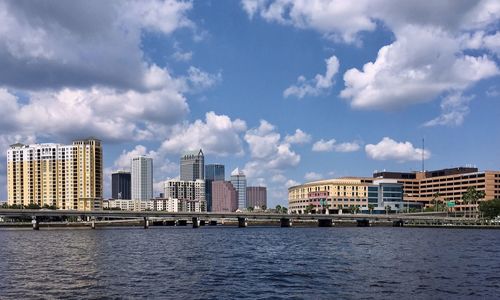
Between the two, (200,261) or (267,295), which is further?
(200,261)

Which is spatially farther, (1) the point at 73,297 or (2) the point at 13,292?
(2) the point at 13,292

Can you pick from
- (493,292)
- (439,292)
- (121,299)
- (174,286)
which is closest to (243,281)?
(174,286)

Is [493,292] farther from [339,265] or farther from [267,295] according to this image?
[339,265]

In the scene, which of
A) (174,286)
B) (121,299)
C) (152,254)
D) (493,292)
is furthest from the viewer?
(152,254)

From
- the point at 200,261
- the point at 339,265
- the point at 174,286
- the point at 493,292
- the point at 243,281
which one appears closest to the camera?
the point at 493,292

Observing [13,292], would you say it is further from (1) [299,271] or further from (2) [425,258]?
(2) [425,258]

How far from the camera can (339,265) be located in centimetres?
7719

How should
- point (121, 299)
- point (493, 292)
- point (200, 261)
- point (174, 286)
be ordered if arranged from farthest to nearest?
1. point (200, 261)
2. point (174, 286)
3. point (493, 292)
4. point (121, 299)

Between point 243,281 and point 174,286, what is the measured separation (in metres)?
8.00

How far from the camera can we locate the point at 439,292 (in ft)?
172

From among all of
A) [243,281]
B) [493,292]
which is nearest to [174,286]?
[243,281]

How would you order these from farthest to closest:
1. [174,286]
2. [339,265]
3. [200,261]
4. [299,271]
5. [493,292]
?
[200,261], [339,265], [299,271], [174,286], [493,292]

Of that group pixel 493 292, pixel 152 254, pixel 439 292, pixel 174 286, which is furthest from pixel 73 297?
pixel 152 254

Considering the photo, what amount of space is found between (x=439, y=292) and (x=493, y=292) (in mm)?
5001
